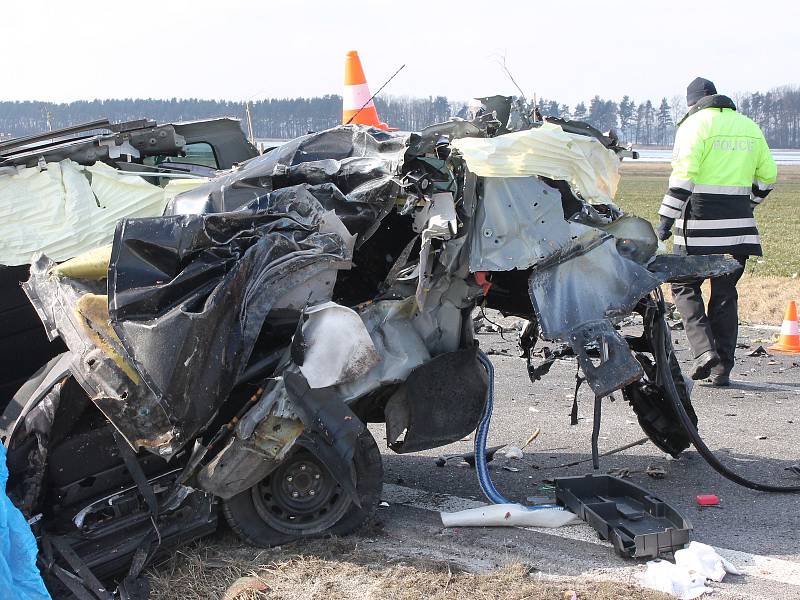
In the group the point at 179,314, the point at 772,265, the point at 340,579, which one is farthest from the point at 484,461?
the point at 772,265

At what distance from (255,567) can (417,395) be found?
1.08 metres

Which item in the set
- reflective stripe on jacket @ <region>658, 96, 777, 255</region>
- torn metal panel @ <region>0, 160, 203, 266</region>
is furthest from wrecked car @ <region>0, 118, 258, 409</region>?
reflective stripe on jacket @ <region>658, 96, 777, 255</region>

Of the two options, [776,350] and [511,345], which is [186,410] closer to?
[511,345]

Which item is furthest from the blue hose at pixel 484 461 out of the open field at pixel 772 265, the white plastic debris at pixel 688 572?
the open field at pixel 772 265

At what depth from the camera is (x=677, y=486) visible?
15.5ft

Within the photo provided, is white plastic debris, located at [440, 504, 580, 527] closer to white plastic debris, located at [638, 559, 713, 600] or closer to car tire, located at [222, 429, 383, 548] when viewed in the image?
car tire, located at [222, 429, 383, 548]

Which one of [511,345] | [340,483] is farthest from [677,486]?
[511,345]

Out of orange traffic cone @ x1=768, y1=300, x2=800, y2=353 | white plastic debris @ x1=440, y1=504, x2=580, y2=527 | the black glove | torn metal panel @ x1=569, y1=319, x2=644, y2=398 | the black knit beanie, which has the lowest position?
orange traffic cone @ x1=768, y1=300, x2=800, y2=353

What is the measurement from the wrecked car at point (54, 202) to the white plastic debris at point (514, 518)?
79.2 inches

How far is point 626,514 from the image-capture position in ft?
13.3

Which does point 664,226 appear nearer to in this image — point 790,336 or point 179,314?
point 790,336

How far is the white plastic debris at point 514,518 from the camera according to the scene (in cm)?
409

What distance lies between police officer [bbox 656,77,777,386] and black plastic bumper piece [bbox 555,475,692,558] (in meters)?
2.69

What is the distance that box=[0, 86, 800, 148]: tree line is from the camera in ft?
17.6
